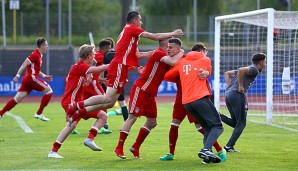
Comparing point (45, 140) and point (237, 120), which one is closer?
point (237, 120)

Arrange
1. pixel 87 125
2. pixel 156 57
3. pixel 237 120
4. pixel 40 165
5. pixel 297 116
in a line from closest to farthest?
pixel 40 165 < pixel 156 57 < pixel 237 120 < pixel 87 125 < pixel 297 116

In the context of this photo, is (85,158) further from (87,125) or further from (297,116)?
(297,116)

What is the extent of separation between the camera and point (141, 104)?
38.5 feet

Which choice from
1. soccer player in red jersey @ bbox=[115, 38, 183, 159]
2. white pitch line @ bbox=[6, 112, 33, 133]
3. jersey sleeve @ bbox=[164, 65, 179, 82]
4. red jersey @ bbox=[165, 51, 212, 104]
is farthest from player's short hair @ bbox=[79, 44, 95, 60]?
white pitch line @ bbox=[6, 112, 33, 133]

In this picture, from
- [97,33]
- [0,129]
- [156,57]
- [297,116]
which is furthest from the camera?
[97,33]

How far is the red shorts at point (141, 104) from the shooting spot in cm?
1175

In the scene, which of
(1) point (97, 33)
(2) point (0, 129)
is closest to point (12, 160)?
(2) point (0, 129)

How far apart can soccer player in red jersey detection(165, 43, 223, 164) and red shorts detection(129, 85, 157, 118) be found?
3.40 feet

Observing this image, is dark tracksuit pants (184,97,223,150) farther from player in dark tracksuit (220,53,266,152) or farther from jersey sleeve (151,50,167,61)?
player in dark tracksuit (220,53,266,152)

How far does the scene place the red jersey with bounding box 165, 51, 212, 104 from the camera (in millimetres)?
10781

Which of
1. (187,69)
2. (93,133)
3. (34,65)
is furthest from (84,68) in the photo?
(34,65)

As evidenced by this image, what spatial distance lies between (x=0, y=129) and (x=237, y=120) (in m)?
6.65

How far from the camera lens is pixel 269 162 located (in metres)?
11.3

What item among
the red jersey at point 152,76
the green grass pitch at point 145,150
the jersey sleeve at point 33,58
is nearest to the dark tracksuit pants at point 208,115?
the green grass pitch at point 145,150
